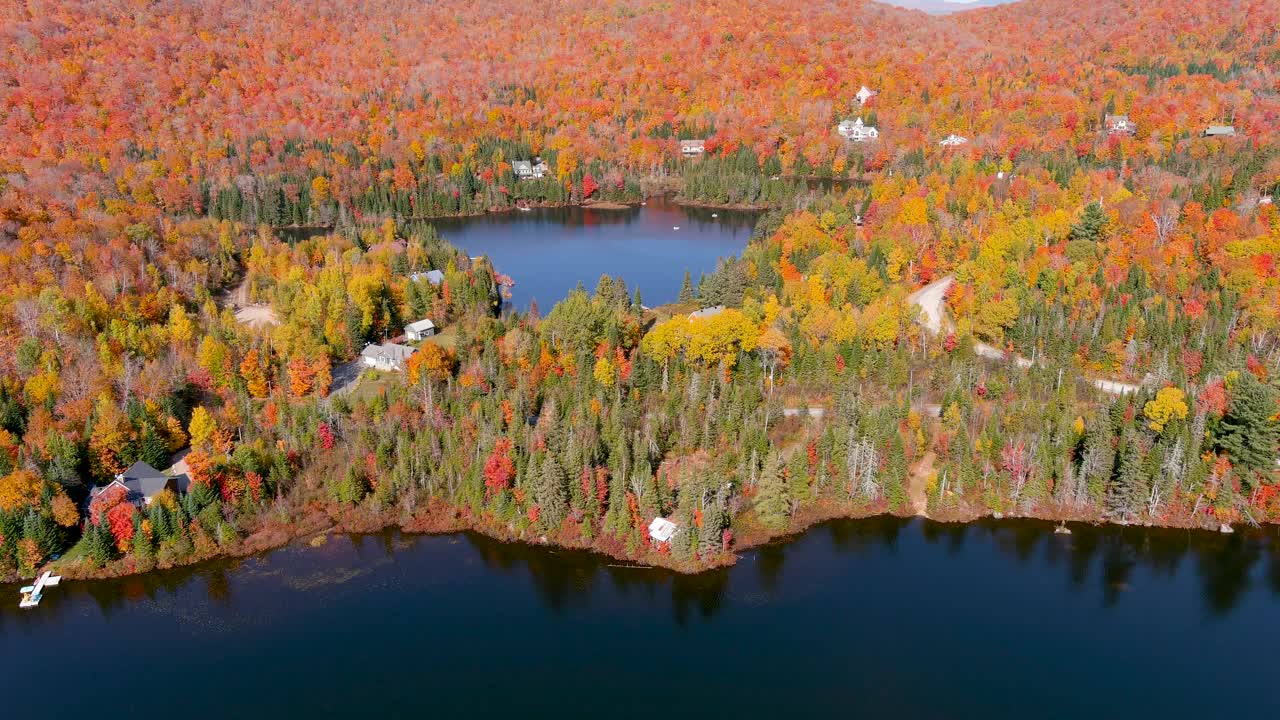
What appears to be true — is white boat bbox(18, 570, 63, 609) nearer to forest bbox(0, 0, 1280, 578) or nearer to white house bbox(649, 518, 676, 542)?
forest bbox(0, 0, 1280, 578)

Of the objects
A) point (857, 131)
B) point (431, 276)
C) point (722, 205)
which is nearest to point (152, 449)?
point (431, 276)

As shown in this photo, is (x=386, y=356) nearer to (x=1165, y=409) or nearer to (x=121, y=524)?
(x=121, y=524)

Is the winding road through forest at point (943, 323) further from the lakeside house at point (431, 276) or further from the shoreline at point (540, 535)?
the lakeside house at point (431, 276)

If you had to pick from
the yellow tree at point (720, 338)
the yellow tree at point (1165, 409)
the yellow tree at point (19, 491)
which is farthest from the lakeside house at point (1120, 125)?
the yellow tree at point (19, 491)

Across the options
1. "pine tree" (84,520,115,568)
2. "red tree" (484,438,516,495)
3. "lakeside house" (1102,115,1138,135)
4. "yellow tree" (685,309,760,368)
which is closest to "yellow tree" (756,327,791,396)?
"yellow tree" (685,309,760,368)

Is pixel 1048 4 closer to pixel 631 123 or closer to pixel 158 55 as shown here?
pixel 631 123

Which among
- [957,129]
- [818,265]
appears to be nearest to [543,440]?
[818,265]
